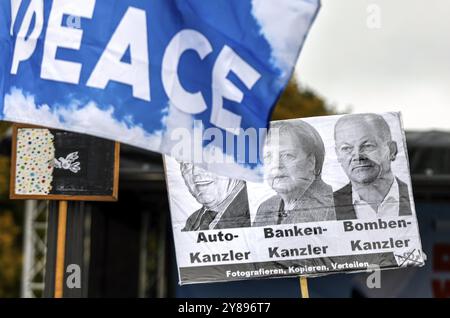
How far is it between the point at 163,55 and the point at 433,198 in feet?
27.0

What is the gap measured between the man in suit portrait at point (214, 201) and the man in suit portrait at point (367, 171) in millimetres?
758

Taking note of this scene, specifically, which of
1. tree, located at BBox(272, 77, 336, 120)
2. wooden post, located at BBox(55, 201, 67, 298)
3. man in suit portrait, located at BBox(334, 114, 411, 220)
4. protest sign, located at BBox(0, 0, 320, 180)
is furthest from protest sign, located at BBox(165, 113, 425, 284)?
tree, located at BBox(272, 77, 336, 120)

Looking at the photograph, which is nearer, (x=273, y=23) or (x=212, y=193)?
(x=273, y=23)

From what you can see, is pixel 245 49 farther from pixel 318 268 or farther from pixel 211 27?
pixel 318 268

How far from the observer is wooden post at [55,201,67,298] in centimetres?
719

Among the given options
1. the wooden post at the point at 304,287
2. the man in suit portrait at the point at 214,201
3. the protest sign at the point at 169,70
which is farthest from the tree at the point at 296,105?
the protest sign at the point at 169,70

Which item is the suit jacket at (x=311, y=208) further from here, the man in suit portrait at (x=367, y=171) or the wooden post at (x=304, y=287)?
the wooden post at (x=304, y=287)

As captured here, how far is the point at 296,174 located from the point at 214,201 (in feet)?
2.24

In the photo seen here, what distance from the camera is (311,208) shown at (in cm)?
682

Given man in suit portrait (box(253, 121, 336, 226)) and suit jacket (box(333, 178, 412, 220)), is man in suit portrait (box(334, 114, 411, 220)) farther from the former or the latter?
man in suit portrait (box(253, 121, 336, 226))

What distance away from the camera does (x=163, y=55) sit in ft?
14.4

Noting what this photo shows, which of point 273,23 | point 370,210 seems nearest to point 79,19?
point 273,23

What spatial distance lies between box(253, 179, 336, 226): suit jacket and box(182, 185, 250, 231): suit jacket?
221 millimetres
